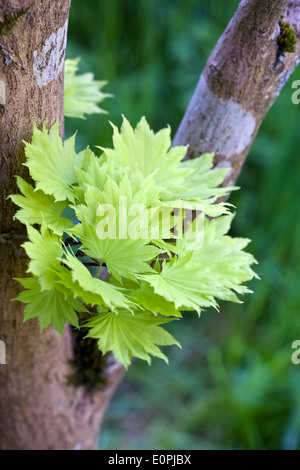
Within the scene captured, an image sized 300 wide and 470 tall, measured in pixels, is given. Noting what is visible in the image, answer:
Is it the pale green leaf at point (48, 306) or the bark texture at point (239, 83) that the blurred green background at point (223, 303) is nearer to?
the bark texture at point (239, 83)

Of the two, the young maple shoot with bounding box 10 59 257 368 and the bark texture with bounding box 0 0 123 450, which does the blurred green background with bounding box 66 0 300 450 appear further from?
the young maple shoot with bounding box 10 59 257 368

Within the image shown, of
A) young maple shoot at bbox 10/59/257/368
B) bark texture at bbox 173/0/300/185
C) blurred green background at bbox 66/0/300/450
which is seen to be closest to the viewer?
young maple shoot at bbox 10/59/257/368

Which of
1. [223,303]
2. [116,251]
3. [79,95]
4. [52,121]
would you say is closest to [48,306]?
[116,251]

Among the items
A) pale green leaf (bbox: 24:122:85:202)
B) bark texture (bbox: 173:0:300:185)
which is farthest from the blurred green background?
pale green leaf (bbox: 24:122:85:202)

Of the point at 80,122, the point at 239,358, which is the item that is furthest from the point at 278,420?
the point at 80,122

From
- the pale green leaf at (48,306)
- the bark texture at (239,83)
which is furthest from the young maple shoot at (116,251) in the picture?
the bark texture at (239,83)
